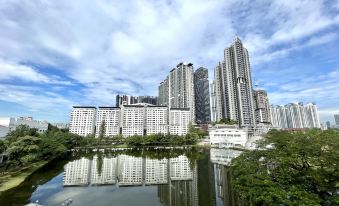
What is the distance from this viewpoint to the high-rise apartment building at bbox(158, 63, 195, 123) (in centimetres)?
11581

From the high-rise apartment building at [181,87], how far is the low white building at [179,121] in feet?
19.8

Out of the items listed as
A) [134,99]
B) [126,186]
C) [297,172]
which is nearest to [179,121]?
[134,99]

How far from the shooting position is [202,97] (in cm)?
13775

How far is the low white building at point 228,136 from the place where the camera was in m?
67.9

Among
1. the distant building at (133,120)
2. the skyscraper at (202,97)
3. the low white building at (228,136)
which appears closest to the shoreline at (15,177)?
the low white building at (228,136)

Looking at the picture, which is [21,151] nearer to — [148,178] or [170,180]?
[148,178]

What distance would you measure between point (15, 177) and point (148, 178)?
17907 mm

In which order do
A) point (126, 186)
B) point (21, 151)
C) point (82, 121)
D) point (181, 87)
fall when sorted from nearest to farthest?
point (126, 186) < point (21, 151) < point (82, 121) < point (181, 87)

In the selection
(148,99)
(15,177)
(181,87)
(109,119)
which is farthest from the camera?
(148,99)

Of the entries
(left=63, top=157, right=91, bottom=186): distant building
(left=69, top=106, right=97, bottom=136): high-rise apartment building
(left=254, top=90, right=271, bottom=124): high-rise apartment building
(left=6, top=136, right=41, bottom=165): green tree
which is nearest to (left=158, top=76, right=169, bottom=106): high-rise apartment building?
(left=69, top=106, right=97, bottom=136): high-rise apartment building

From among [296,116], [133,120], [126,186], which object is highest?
[296,116]

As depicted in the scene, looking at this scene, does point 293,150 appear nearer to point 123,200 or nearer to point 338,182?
point 338,182

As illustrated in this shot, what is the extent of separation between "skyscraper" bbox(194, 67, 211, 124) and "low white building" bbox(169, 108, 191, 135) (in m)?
22.8

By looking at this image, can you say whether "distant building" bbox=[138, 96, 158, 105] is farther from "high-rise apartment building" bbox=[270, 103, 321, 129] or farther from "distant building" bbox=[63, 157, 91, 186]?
"distant building" bbox=[63, 157, 91, 186]
